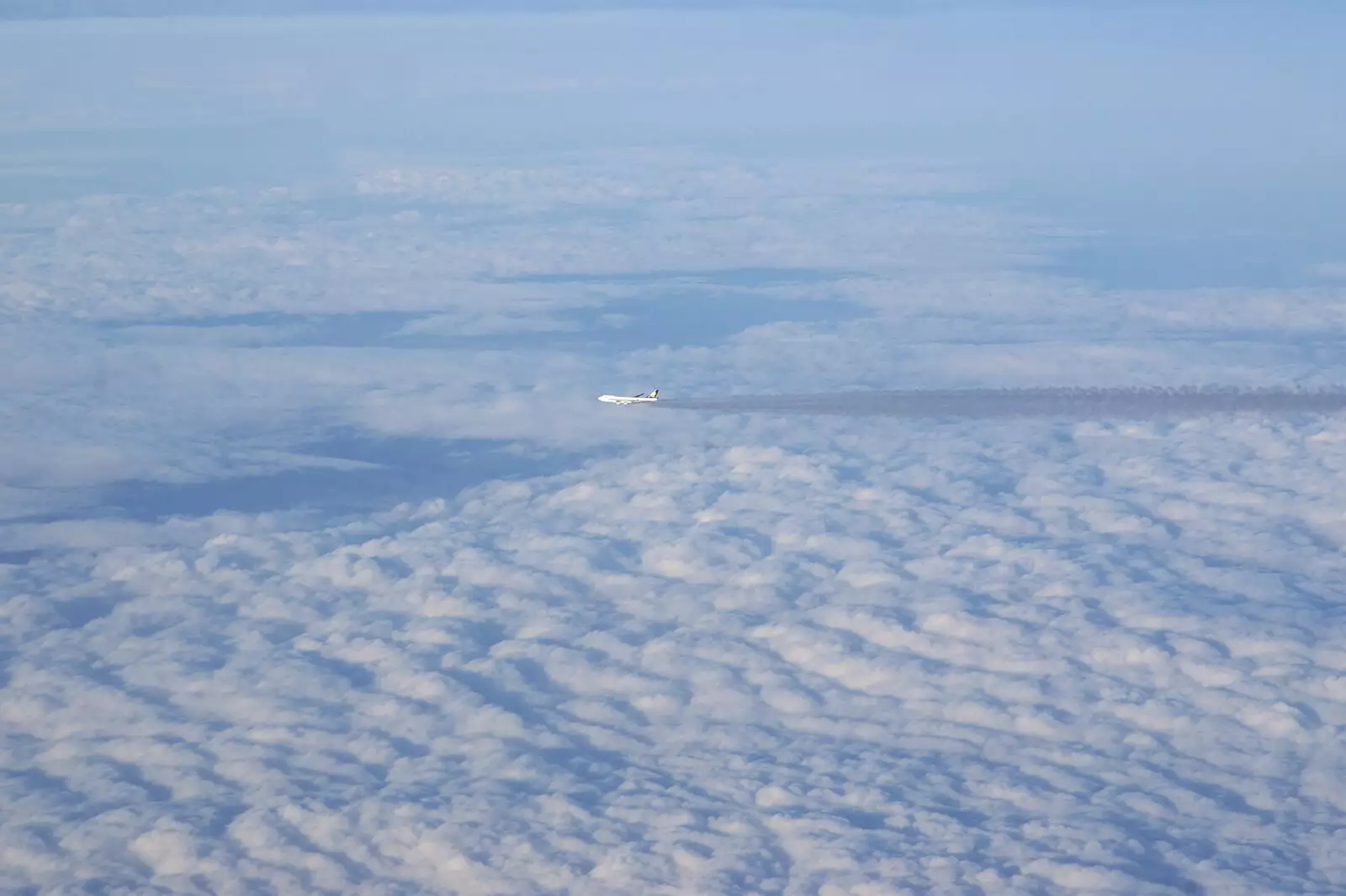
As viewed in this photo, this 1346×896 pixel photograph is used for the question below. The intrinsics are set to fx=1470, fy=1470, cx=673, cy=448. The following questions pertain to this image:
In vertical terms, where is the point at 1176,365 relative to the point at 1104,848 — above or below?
above

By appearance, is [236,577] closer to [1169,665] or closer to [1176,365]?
[1169,665]

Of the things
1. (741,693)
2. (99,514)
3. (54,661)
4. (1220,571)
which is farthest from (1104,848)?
(99,514)

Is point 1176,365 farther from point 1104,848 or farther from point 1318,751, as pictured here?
point 1104,848

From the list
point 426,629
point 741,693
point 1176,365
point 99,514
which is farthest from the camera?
point 1176,365

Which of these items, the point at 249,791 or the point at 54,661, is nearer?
the point at 249,791

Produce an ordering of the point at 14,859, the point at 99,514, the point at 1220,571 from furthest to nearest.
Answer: the point at 99,514 → the point at 1220,571 → the point at 14,859

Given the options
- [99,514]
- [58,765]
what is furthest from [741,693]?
[99,514]
